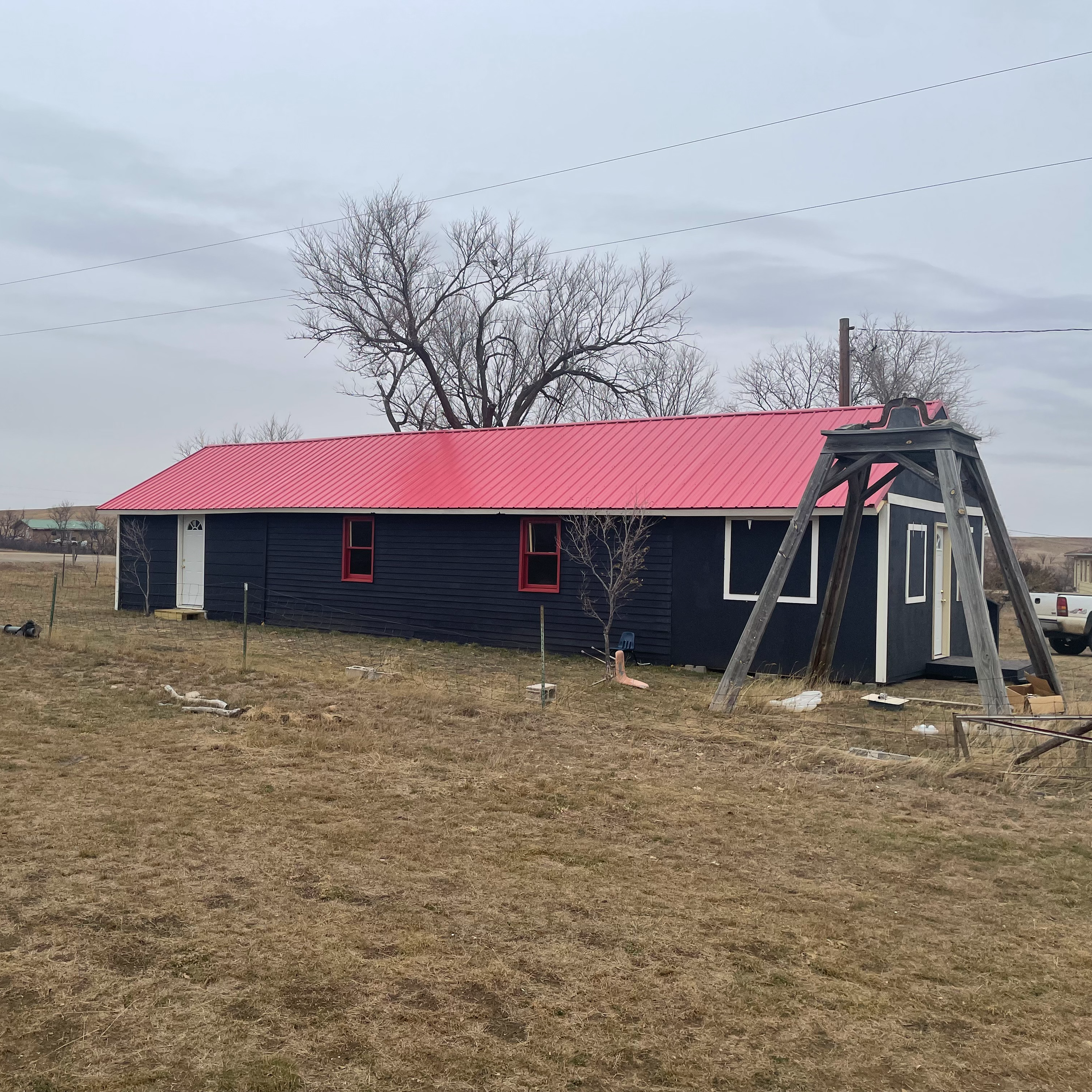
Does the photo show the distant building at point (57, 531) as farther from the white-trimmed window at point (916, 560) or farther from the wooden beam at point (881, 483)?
the wooden beam at point (881, 483)

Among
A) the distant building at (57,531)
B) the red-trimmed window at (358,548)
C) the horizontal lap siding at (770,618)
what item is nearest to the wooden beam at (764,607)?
the horizontal lap siding at (770,618)

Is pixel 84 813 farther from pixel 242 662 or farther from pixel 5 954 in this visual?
pixel 242 662

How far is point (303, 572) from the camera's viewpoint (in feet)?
67.7

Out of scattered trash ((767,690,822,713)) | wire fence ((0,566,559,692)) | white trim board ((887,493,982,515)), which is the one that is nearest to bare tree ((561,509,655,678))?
wire fence ((0,566,559,692))

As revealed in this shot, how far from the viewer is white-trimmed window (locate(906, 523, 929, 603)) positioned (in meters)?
14.9

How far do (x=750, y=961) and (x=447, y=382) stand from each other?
36817 mm

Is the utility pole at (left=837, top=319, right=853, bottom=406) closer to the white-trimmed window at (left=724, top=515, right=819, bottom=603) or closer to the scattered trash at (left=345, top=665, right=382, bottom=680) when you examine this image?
the white-trimmed window at (left=724, top=515, right=819, bottom=603)

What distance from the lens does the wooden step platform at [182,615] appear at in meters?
21.8

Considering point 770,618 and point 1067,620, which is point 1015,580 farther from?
point 1067,620

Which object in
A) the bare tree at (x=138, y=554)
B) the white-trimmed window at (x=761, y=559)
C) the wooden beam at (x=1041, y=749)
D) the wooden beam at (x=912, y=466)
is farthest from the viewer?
the bare tree at (x=138, y=554)

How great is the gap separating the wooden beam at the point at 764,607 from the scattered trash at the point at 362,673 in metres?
4.48

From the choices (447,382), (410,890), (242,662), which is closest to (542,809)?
(410,890)

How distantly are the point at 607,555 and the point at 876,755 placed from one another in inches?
304

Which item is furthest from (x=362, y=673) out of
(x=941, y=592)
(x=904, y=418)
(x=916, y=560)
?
(x=941, y=592)
